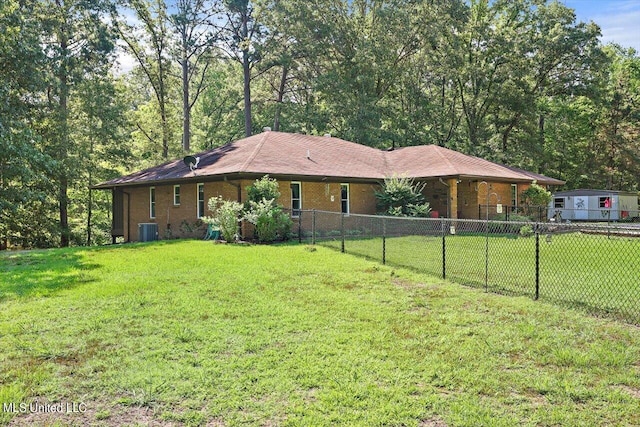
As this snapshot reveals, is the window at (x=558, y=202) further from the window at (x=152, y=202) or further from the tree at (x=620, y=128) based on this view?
the window at (x=152, y=202)

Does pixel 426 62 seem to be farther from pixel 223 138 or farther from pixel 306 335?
pixel 306 335

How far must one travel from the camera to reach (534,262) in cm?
1041

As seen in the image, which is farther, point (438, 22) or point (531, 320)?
point (438, 22)

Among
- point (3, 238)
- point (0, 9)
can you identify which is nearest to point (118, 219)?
point (3, 238)

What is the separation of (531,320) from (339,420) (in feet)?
11.7

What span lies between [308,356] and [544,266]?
23.5ft

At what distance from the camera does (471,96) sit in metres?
32.5

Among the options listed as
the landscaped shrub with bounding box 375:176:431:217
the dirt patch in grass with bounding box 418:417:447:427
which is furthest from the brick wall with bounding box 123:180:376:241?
the dirt patch in grass with bounding box 418:417:447:427

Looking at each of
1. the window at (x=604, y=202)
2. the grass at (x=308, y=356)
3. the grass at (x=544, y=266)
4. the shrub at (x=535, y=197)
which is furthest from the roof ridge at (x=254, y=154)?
the window at (x=604, y=202)

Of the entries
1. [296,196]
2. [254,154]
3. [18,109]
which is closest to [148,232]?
[254,154]

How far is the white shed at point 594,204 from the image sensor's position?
28.9 meters

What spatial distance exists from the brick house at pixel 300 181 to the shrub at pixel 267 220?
1.02 m

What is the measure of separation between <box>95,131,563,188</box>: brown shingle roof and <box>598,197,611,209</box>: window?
1124 cm

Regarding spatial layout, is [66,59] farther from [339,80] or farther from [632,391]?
[632,391]
